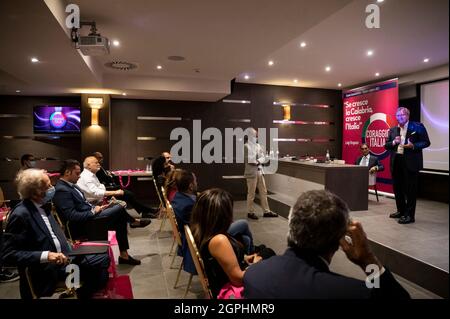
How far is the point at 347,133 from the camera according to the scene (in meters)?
7.86

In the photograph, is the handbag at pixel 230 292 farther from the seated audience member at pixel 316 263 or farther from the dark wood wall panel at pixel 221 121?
the dark wood wall panel at pixel 221 121

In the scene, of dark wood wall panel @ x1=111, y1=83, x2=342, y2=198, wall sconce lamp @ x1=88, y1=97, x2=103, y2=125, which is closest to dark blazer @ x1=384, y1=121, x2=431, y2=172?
dark wood wall panel @ x1=111, y1=83, x2=342, y2=198

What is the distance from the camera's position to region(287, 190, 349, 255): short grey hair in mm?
1138

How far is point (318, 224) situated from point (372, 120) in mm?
6553

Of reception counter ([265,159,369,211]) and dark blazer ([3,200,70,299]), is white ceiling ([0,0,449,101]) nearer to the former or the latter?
dark blazer ([3,200,70,299])

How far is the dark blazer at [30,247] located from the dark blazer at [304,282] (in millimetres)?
1463

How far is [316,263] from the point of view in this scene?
3.64 ft

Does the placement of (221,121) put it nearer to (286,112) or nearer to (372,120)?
(286,112)

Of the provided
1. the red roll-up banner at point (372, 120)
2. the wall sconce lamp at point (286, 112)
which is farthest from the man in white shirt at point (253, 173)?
the red roll-up banner at point (372, 120)

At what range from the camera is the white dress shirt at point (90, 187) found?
3836mm

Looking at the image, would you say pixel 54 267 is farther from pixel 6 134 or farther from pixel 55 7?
pixel 6 134

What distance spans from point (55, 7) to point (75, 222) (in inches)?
76.8

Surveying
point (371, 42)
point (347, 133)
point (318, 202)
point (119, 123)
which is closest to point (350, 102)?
point (347, 133)
